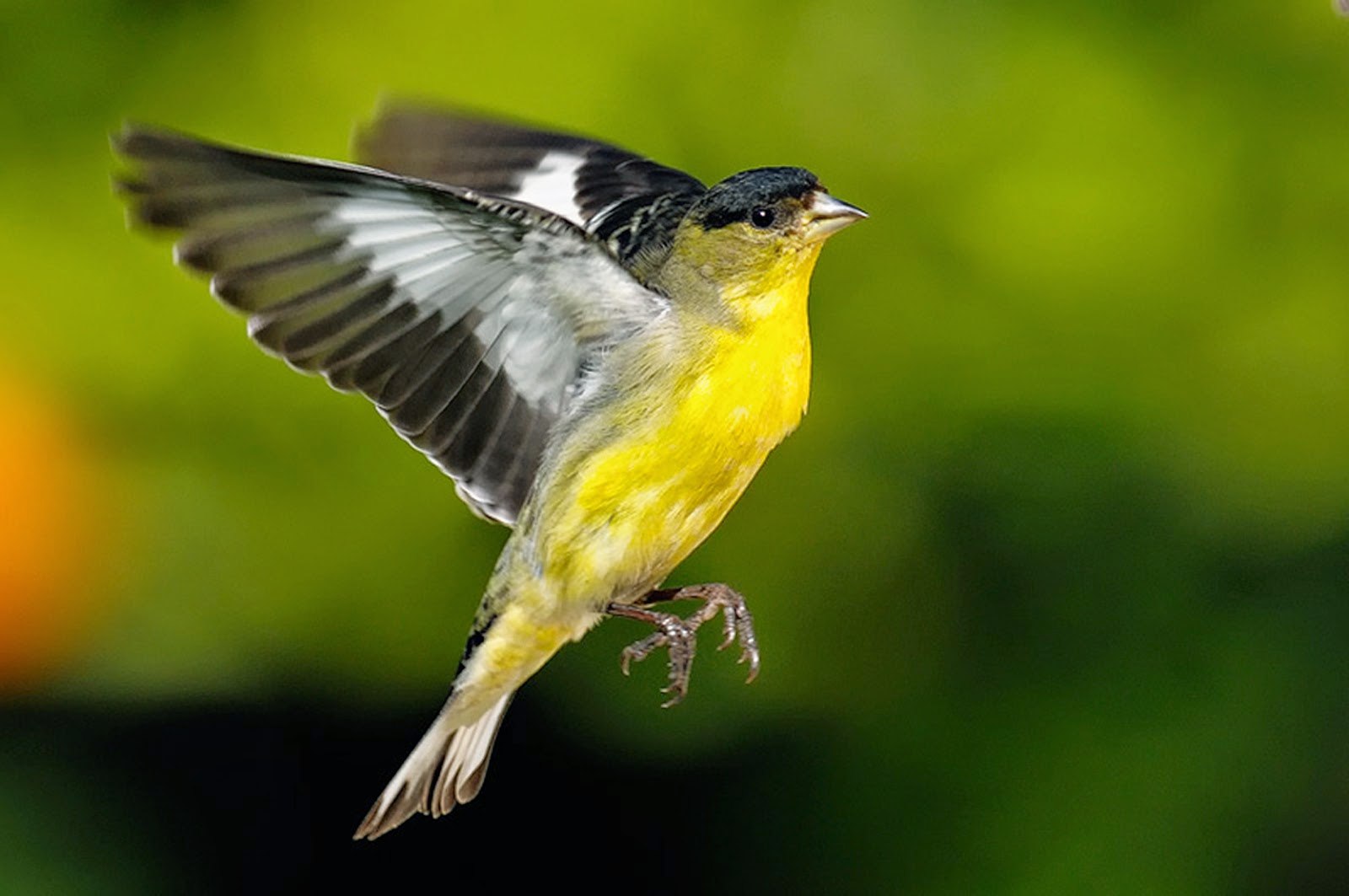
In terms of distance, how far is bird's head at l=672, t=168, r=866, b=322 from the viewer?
1447 mm

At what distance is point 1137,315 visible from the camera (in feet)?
8.46

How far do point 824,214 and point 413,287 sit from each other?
1.22 feet

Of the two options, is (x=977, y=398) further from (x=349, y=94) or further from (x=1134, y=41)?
(x=349, y=94)

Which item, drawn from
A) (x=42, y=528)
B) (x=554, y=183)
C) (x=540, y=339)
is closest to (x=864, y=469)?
(x=554, y=183)

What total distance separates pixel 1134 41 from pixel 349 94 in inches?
43.7

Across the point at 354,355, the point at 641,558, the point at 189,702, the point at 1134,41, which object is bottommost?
the point at 189,702

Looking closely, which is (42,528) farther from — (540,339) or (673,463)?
(673,463)

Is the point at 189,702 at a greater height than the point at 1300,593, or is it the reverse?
the point at 1300,593

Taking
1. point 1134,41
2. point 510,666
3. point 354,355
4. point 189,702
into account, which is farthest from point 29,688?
point 1134,41

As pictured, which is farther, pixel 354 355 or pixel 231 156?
pixel 354 355

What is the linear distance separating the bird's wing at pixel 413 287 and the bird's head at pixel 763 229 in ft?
0.24

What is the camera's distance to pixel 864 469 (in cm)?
258

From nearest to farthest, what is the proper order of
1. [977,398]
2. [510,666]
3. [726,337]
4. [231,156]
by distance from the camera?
[231,156] → [726,337] → [510,666] → [977,398]

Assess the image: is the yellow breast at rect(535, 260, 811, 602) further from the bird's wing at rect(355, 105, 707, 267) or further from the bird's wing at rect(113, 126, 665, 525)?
the bird's wing at rect(355, 105, 707, 267)
